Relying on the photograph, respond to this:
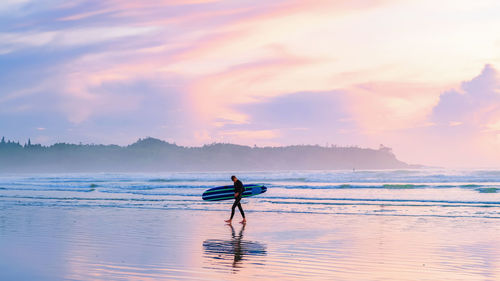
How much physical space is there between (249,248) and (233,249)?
454 millimetres

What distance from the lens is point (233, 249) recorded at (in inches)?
565

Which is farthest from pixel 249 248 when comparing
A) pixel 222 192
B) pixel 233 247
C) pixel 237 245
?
pixel 222 192

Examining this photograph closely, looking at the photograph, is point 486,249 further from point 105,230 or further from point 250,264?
point 105,230

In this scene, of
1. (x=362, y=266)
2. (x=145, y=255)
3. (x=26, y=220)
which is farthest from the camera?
(x=26, y=220)

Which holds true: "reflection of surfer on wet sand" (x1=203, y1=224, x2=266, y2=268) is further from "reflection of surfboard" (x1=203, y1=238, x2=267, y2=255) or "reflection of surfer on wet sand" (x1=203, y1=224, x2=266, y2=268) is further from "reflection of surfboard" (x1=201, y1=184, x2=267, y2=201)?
"reflection of surfboard" (x1=201, y1=184, x2=267, y2=201)

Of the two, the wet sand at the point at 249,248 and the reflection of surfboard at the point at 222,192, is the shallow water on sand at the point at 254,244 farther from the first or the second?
the reflection of surfboard at the point at 222,192

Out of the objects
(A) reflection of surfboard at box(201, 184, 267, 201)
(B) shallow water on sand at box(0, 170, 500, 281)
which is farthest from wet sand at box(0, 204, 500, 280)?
(A) reflection of surfboard at box(201, 184, 267, 201)

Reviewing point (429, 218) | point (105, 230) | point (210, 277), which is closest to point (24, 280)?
point (210, 277)

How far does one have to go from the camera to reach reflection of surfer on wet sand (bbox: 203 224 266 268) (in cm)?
1300

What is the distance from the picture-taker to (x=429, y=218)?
22.1m

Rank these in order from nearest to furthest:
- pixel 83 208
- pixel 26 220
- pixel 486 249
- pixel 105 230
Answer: pixel 486 249, pixel 105 230, pixel 26 220, pixel 83 208

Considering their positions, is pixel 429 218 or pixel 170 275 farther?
pixel 429 218

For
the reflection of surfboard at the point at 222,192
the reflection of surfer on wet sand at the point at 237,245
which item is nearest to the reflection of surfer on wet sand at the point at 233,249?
the reflection of surfer on wet sand at the point at 237,245

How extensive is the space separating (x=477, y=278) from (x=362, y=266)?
2273mm
